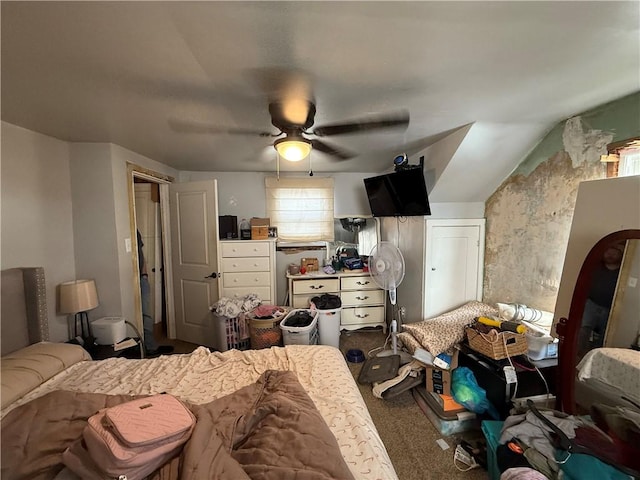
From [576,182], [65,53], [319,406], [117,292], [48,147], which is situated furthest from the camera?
[117,292]

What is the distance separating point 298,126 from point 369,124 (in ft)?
1.77

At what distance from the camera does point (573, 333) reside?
148 cm

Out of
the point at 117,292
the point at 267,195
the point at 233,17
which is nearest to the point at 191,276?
the point at 117,292

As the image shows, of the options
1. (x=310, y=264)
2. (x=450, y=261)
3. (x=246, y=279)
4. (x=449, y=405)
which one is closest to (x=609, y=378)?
(x=449, y=405)

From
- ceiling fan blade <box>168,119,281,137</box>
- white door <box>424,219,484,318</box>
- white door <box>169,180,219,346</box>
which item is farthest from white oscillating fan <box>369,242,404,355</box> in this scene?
white door <box>169,180,219,346</box>

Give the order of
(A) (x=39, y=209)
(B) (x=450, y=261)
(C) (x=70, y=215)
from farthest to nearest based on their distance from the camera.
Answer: (B) (x=450, y=261)
(C) (x=70, y=215)
(A) (x=39, y=209)

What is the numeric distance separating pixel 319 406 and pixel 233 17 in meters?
1.61

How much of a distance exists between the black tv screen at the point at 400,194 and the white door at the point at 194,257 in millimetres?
1851

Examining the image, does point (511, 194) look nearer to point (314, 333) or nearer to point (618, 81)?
point (618, 81)

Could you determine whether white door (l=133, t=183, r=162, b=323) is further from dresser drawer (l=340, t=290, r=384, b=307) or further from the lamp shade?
dresser drawer (l=340, t=290, r=384, b=307)

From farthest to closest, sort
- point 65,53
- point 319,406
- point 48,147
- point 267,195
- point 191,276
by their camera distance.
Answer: point 267,195 < point 191,276 < point 48,147 < point 319,406 < point 65,53

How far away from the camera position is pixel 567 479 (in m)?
1.09

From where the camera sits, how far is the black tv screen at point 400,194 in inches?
96.7

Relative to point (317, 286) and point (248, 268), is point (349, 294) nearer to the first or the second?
point (317, 286)
